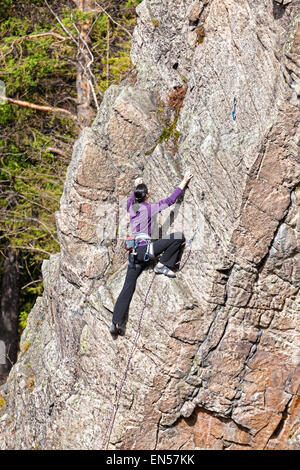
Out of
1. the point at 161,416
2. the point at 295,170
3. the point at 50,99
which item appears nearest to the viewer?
the point at 295,170

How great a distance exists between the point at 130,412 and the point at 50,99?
12.4 metres

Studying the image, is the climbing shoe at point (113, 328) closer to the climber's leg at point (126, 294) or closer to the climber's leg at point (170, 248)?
the climber's leg at point (126, 294)

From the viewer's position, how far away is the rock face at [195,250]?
7.99 m

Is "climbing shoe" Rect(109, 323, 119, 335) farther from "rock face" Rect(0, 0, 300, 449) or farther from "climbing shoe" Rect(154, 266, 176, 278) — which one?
"climbing shoe" Rect(154, 266, 176, 278)

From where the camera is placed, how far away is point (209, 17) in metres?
8.95

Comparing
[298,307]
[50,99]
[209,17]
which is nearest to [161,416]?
[298,307]

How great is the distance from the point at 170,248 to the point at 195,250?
0.37 m

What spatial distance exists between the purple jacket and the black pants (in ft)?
0.80

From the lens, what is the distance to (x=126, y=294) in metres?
9.12

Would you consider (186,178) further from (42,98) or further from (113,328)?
(42,98)

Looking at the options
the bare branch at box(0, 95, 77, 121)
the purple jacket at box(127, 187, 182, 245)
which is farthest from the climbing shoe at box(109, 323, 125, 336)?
the bare branch at box(0, 95, 77, 121)

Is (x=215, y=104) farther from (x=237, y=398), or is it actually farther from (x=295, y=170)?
(x=237, y=398)

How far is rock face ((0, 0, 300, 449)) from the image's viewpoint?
26.2 ft

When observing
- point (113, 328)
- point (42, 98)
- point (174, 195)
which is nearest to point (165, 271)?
point (174, 195)
